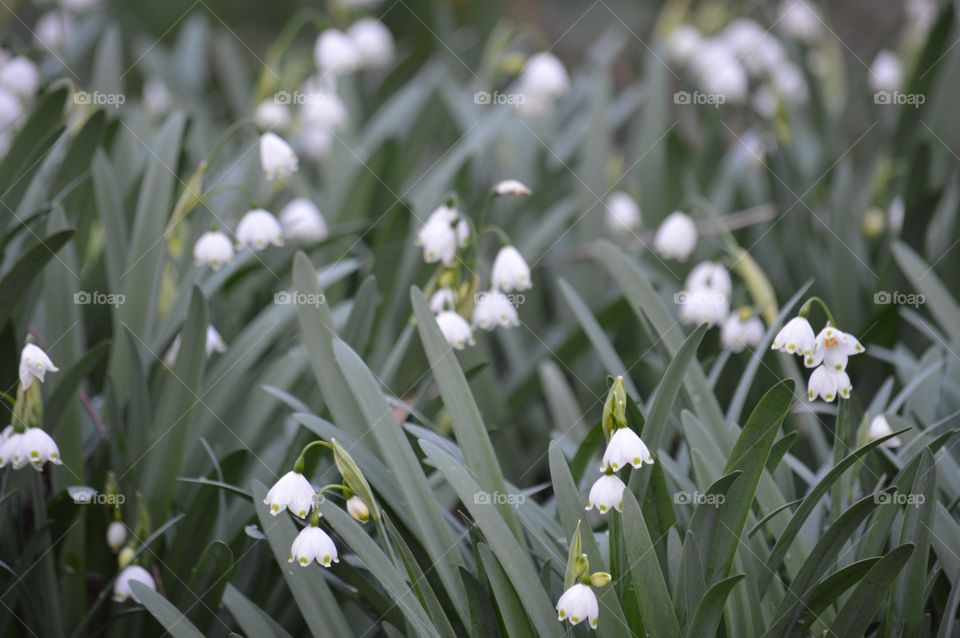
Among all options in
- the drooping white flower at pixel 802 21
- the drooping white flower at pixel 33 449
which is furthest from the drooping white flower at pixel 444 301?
the drooping white flower at pixel 802 21

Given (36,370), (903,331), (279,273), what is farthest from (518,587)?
(903,331)

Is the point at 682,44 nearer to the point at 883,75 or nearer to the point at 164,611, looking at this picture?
the point at 883,75

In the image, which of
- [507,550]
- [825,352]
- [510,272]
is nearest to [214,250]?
[510,272]

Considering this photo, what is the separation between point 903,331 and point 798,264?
1.17 feet

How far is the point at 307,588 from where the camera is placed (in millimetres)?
1519

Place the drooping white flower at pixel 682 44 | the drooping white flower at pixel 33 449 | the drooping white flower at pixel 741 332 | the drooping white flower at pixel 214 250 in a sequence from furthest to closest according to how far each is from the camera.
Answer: the drooping white flower at pixel 682 44, the drooping white flower at pixel 741 332, the drooping white flower at pixel 214 250, the drooping white flower at pixel 33 449

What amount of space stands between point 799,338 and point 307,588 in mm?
838

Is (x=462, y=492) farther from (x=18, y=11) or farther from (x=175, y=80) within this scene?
(x=18, y=11)

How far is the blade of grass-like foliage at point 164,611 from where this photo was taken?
1442 mm

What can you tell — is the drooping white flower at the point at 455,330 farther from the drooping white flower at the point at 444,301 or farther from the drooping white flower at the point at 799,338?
the drooping white flower at the point at 799,338

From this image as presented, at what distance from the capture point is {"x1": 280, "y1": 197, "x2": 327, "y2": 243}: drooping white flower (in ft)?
7.76

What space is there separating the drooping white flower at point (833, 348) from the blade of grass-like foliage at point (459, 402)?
1.70ft

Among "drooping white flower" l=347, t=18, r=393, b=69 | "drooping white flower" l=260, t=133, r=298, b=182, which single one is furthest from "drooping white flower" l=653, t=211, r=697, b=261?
"drooping white flower" l=347, t=18, r=393, b=69

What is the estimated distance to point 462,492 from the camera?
1410mm
